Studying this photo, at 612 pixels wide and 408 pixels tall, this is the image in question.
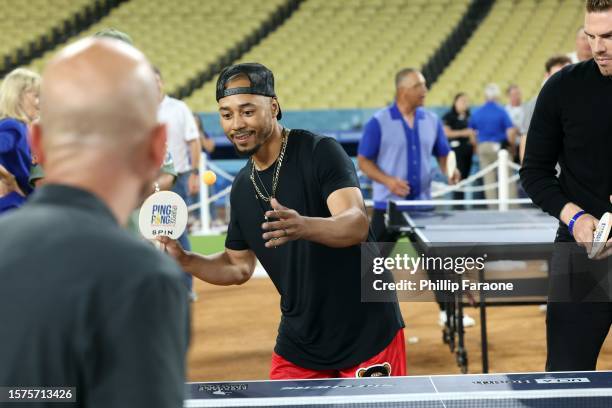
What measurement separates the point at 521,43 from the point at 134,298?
16.8m

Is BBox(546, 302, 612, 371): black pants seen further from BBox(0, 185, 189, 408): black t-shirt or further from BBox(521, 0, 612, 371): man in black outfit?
BBox(0, 185, 189, 408): black t-shirt

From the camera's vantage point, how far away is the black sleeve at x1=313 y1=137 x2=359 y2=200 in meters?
2.78

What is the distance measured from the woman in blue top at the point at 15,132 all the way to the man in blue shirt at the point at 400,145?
2.33 metres

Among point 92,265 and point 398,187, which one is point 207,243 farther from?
point 92,265

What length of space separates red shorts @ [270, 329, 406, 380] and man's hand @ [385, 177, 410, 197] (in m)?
3.15

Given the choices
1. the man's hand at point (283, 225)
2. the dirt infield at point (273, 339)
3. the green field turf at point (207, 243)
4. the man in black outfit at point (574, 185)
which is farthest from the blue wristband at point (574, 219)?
the green field turf at point (207, 243)

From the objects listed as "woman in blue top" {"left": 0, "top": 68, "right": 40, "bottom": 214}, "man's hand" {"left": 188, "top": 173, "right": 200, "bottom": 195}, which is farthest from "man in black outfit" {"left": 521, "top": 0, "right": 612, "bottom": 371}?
"man's hand" {"left": 188, "top": 173, "right": 200, "bottom": 195}

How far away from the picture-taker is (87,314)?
34.2 inches

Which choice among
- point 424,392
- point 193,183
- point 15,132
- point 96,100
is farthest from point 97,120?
point 193,183

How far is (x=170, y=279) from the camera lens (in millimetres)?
904

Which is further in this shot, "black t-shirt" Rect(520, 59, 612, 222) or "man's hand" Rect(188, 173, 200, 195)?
"man's hand" Rect(188, 173, 200, 195)

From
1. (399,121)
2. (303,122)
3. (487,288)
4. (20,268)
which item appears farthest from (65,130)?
(303,122)

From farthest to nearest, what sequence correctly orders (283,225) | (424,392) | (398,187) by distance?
1. (398,187)
2. (283,225)
3. (424,392)

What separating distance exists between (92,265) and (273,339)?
18.2 feet
